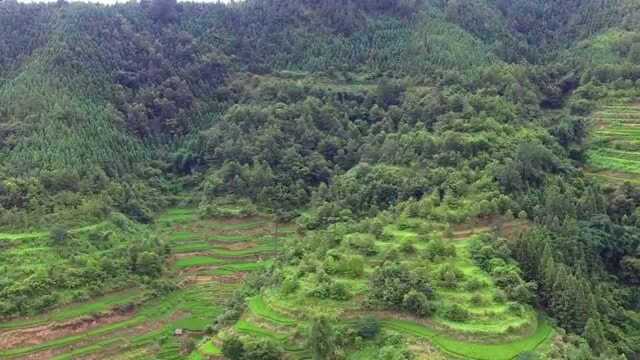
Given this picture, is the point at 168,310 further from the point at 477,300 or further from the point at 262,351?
the point at 477,300

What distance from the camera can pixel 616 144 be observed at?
53094 mm

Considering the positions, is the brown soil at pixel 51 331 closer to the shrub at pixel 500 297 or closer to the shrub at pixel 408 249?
the shrub at pixel 408 249

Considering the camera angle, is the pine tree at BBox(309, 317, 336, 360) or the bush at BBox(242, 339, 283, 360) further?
the bush at BBox(242, 339, 283, 360)

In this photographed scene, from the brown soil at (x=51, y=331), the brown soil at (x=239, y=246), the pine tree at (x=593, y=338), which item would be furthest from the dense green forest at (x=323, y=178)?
the pine tree at (x=593, y=338)

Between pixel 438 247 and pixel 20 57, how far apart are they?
151 feet

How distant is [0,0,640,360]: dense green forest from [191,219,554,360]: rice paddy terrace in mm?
Answer: 123

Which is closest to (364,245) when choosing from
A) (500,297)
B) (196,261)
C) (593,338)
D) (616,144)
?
(500,297)

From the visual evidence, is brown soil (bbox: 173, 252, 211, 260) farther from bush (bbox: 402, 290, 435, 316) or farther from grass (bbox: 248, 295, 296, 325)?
bush (bbox: 402, 290, 435, 316)

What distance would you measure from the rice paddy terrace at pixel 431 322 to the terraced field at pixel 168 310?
6979mm

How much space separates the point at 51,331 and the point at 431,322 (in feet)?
72.5

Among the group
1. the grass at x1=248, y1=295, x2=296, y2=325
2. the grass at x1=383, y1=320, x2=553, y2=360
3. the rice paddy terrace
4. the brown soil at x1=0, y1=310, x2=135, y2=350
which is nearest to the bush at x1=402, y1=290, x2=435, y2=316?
the rice paddy terrace

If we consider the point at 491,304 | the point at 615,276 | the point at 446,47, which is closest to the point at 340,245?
the point at 491,304

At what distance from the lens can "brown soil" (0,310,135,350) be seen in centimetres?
3941

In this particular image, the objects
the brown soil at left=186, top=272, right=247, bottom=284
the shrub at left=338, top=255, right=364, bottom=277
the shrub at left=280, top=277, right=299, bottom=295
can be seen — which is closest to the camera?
the shrub at left=280, top=277, right=299, bottom=295
